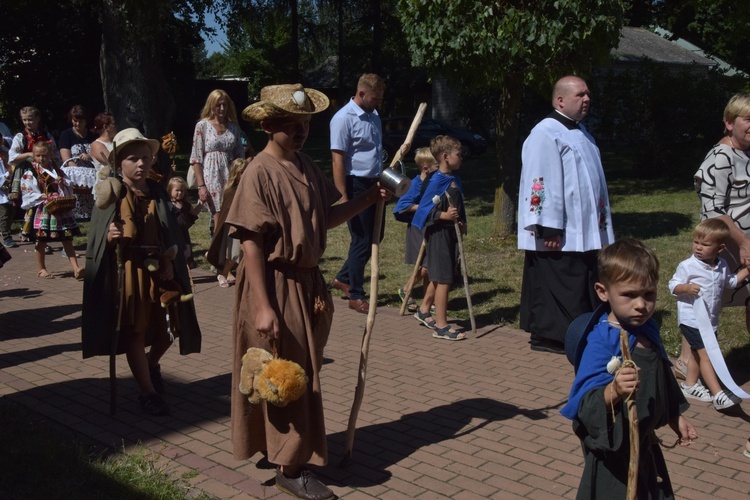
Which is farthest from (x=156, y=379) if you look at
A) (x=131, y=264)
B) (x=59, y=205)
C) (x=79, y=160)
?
(x=79, y=160)

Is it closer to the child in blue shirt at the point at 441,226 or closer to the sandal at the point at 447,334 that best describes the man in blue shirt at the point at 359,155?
the child in blue shirt at the point at 441,226

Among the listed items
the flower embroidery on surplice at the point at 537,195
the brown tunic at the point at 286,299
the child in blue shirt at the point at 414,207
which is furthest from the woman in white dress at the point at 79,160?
the brown tunic at the point at 286,299

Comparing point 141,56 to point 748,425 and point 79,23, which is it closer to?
point 79,23

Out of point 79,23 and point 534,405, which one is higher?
point 79,23

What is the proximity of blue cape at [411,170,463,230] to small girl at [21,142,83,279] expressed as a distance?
4.68 meters

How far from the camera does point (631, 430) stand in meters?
2.90

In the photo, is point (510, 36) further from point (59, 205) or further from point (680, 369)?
point (59, 205)

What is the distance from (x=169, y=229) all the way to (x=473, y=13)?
6.20m

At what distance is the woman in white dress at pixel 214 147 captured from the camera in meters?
9.51

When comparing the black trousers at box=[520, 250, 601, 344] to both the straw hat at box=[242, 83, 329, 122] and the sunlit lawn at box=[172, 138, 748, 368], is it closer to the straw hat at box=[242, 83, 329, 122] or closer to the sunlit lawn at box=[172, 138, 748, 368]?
the sunlit lawn at box=[172, 138, 748, 368]

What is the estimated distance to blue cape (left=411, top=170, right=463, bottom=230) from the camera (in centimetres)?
772

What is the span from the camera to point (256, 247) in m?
4.07

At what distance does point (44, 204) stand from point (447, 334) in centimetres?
553

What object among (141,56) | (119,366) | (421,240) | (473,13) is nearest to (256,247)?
(119,366)
